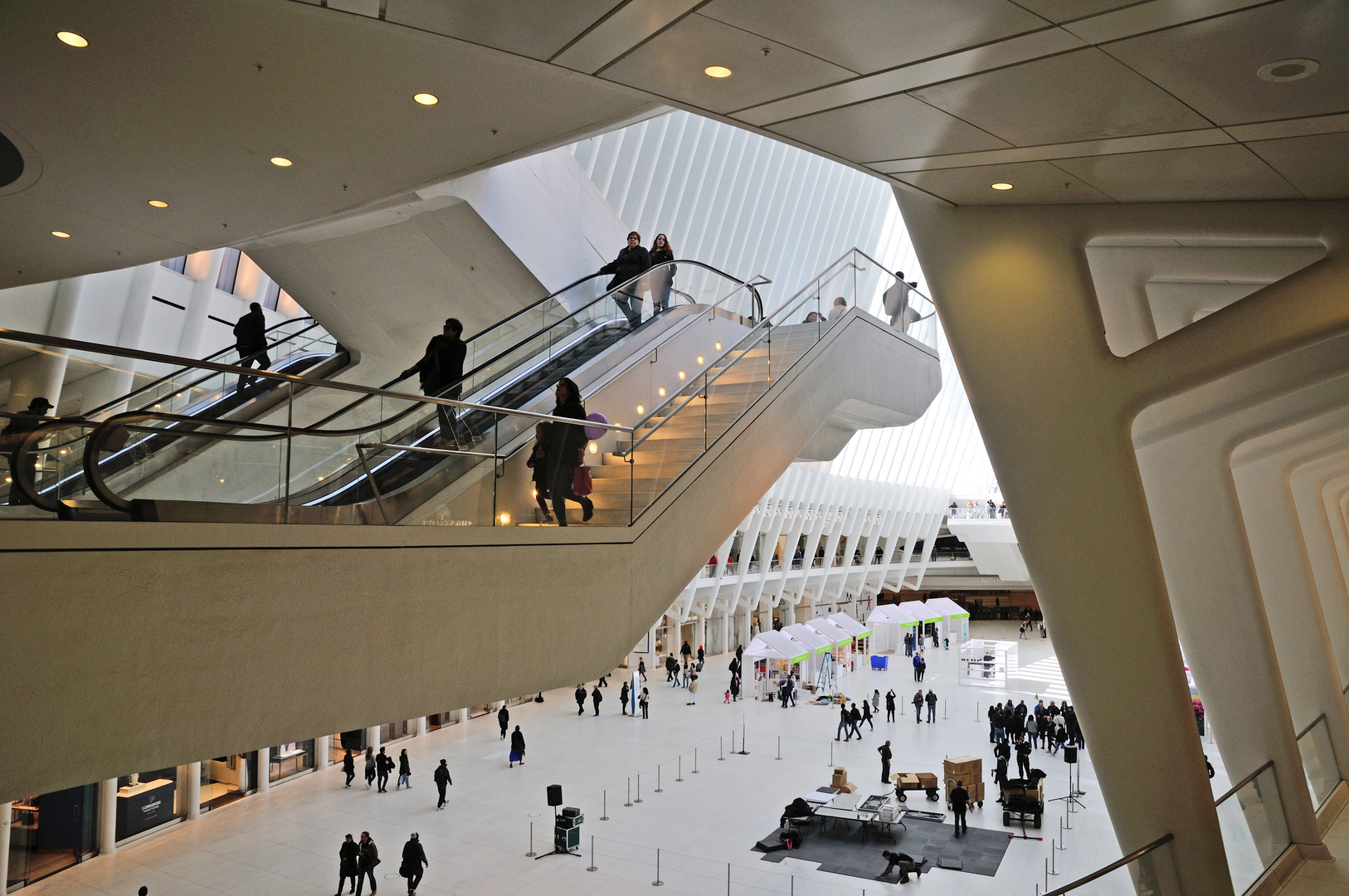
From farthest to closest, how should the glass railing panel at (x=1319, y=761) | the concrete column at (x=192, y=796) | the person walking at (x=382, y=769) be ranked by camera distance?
the person walking at (x=382, y=769)
the concrete column at (x=192, y=796)
the glass railing panel at (x=1319, y=761)

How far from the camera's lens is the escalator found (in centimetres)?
389

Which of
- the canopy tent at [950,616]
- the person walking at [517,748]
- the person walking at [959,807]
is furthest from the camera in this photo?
the canopy tent at [950,616]

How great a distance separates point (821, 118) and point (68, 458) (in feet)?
13.6

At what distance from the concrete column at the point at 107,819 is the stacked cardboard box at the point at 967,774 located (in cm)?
1457

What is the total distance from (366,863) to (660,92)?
11.6m

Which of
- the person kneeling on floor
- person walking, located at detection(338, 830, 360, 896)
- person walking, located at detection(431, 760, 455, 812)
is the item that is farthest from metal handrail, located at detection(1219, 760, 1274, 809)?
person walking, located at detection(431, 760, 455, 812)

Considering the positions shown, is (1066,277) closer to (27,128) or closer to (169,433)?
(169,433)

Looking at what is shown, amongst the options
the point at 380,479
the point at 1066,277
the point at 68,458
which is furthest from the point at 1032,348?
the point at 68,458

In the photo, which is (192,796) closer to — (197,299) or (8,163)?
(197,299)

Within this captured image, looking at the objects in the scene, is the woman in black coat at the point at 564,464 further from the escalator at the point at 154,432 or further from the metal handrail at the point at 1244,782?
the metal handrail at the point at 1244,782

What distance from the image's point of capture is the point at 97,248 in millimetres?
10047

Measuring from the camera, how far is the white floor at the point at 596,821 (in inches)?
506

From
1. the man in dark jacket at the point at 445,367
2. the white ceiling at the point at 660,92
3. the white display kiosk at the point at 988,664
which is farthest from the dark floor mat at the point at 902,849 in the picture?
the white display kiosk at the point at 988,664

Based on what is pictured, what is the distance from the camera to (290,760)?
65.9 feet
